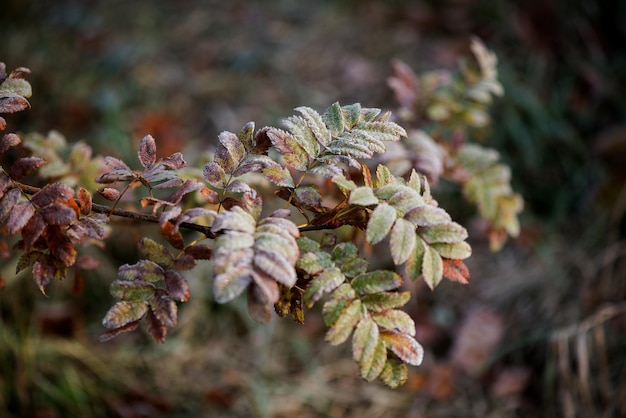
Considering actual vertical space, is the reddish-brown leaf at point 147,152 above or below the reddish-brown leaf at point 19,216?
above

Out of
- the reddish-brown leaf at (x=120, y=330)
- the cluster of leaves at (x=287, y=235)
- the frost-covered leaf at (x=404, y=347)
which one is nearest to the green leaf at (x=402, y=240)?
the cluster of leaves at (x=287, y=235)

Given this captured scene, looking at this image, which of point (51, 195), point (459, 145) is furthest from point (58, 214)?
point (459, 145)

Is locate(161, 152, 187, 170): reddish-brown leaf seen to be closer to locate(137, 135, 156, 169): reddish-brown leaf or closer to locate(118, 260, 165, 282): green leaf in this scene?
locate(137, 135, 156, 169): reddish-brown leaf

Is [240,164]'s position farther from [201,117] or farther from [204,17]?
[204,17]

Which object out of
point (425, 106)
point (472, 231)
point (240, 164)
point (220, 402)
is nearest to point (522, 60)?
point (472, 231)

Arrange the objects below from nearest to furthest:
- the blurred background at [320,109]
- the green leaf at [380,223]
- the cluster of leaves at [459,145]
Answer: the green leaf at [380,223]
the cluster of leaves at [459,145]
the blurred background at [320,109]

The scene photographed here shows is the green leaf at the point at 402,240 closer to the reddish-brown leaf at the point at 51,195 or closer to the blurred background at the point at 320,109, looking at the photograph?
the reddish-brown leaf at the point at 51,195

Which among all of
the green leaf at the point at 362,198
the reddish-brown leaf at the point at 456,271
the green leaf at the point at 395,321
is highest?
the green leaf at the point at 362,198
